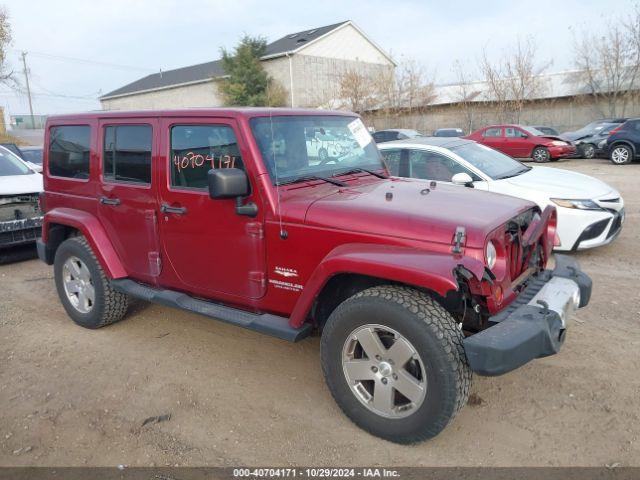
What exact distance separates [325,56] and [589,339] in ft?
131

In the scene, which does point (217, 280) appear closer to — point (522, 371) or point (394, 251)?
point (394, 251)

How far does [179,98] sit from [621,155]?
3979 centimetres

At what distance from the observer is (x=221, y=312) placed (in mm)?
3633

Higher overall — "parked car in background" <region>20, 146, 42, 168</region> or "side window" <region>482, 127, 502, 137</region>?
"side window" <region>482, 127, 502, 137</region>

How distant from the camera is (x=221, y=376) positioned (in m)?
3.85

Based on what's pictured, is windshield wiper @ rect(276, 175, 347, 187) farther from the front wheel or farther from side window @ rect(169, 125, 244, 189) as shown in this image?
the front wheel

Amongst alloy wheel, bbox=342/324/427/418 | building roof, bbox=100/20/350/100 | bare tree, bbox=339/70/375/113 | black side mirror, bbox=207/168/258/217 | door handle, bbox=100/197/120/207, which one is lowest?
alloy wheel, bbox=342/324/427/418

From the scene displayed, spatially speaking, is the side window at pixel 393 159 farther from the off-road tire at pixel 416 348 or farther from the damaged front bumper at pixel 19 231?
the damaged front bumper at pixel 19 231

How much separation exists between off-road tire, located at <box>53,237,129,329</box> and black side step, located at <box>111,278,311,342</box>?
20 centimetres

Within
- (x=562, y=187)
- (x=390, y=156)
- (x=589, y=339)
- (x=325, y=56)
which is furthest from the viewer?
(x=325, y=56)

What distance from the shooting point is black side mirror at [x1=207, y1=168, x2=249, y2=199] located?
310cm

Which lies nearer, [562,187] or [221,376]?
[221,376]

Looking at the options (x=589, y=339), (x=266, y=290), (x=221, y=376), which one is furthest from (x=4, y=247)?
(x=589, y=339)

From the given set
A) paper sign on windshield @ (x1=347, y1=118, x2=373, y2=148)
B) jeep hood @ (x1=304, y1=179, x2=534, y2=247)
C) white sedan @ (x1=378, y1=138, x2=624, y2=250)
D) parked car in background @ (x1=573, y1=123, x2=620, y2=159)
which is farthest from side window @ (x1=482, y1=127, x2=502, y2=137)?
jeep hood @ (x1=304, y1=179, x2=534, y2=247)
